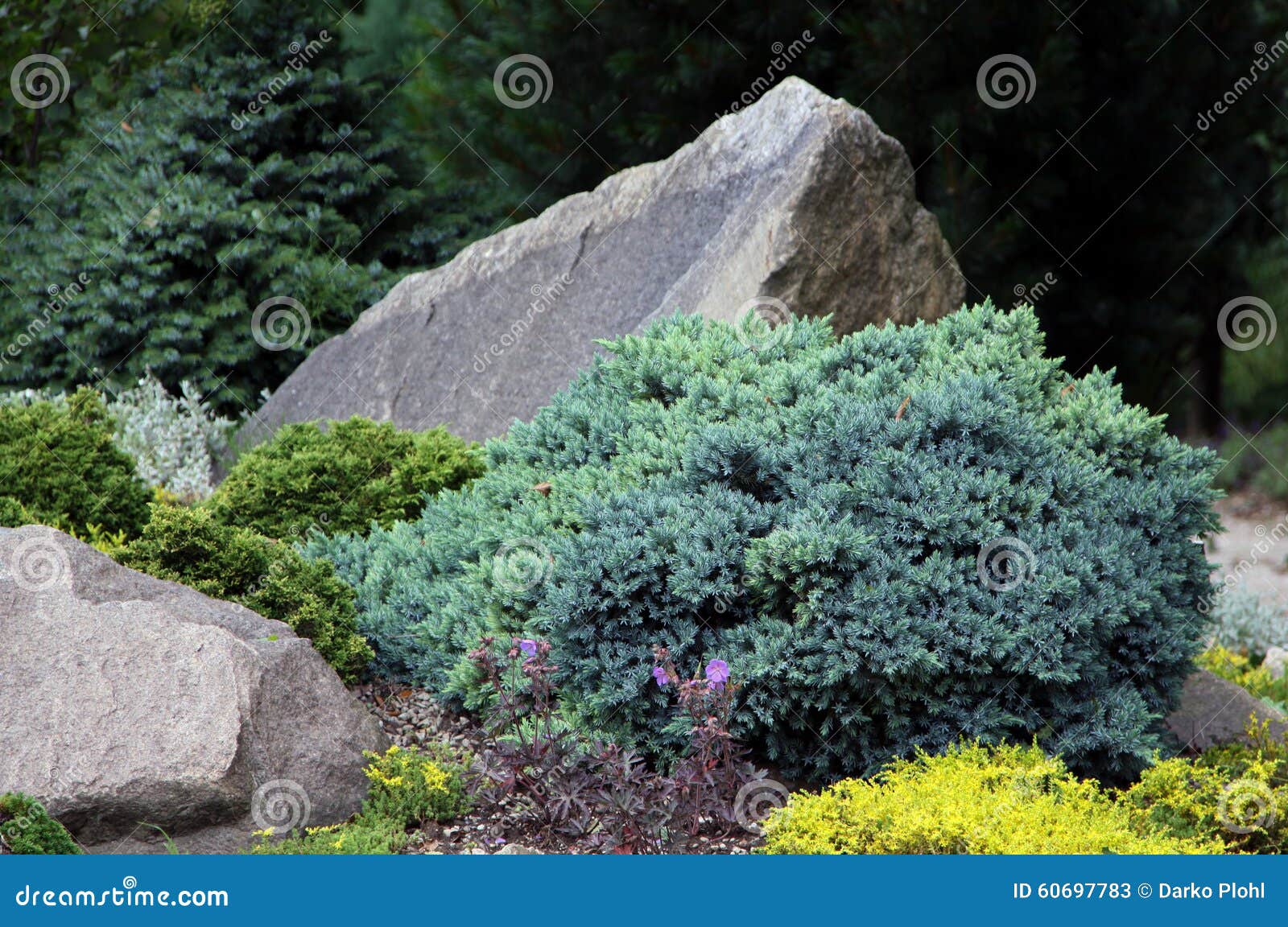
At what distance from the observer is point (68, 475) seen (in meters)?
5.64

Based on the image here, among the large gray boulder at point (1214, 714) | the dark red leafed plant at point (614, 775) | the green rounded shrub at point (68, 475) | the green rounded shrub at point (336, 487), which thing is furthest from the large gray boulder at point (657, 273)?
the dark red leafed plant at point (614, 775)

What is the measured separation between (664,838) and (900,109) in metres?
6.35

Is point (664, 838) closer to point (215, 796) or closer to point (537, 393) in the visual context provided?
point (215, 796)

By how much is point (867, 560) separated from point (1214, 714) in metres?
2.08

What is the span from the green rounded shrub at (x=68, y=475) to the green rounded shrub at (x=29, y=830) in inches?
91.0

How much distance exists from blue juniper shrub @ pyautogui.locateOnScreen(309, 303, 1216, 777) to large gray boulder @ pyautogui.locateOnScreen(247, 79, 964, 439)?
4.53 ft

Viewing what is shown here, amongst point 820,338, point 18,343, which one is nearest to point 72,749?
point 820,338

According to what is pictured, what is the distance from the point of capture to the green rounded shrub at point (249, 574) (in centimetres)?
460

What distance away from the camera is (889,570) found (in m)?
3.90

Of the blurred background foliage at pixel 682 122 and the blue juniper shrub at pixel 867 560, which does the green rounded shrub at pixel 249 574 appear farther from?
the blurred background foliage at pixel 682 122

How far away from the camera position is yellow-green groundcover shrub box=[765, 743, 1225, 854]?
3.31m

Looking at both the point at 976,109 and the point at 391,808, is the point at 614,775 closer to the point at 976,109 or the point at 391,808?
the point at 391,808

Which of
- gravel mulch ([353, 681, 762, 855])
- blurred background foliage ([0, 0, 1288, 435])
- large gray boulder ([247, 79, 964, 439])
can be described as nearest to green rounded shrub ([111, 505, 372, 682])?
gravel mulch ([353, 681, 762, 855])

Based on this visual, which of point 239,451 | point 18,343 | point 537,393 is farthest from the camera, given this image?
point 18,343
